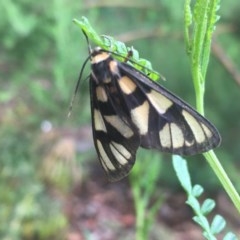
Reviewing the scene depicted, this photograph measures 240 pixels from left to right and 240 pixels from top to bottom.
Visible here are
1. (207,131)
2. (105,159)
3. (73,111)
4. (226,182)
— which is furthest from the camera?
(73,111)

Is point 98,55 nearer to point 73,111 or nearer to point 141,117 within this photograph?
point 141,117

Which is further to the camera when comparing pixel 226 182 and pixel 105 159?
pixel 105 159

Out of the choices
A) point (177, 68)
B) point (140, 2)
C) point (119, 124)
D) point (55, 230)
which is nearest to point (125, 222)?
point (55, 230)

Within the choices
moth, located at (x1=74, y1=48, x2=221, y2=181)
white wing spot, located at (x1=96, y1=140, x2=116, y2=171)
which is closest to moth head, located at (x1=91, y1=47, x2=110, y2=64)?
moth, located at (x1=74, y1=48, x2=221, y2=181)

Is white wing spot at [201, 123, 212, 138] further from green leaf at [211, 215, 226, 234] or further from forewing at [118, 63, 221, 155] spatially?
green leaf at [211, 215, 226, 234]

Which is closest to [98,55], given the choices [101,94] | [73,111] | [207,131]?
[101,94]

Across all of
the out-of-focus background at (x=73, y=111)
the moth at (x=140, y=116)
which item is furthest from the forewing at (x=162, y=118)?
the out-of-focus background at (x=73, y=111)

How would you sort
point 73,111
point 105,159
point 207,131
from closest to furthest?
point 207,131, point 105,159, point 73,111

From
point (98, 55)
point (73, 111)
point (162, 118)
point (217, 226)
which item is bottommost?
point (217, 226)

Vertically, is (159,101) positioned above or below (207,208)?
above
